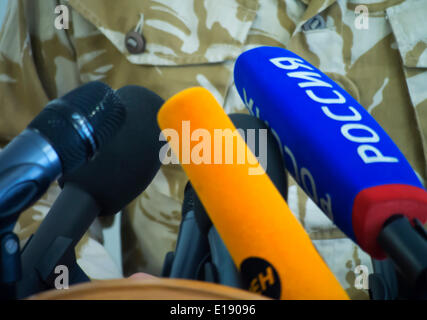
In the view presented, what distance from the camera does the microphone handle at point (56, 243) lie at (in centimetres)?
20

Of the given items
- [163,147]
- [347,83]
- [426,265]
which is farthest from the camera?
[347,83]

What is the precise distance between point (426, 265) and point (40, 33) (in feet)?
1.97

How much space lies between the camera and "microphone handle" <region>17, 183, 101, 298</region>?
195 millimetres

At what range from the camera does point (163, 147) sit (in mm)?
270

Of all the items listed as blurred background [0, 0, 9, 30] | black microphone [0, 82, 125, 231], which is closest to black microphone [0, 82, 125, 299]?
black microphone [0, 82, 125, 231]

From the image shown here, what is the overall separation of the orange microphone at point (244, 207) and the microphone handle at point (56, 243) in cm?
8

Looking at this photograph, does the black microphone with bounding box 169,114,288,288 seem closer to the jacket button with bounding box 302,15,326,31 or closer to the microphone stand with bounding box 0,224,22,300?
the microphone stand with bounding box 0,224,22,300

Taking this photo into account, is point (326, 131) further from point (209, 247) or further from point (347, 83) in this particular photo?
point (347, 83)

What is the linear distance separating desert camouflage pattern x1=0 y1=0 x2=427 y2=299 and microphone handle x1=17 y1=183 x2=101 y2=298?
30 cm

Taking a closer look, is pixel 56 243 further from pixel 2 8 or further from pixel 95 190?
pixel 2 8

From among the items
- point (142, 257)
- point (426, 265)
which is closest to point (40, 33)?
point (142, 257)

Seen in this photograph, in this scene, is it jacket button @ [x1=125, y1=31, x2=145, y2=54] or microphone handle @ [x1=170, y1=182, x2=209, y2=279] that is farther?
jacket button @ [x1=125, y1=31, x2=145, y2=54]

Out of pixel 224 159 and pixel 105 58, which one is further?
pixel 105 58

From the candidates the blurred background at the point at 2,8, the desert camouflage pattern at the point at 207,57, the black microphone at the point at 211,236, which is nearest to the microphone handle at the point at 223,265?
the black microphone at the point at 211,236
